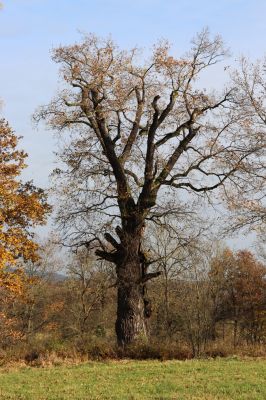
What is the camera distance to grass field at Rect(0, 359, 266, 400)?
9977 mm

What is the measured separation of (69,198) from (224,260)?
31.0 metres

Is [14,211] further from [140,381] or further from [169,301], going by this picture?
[169,301]

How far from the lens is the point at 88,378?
1234 centimetres

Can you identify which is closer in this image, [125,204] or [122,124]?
[125,204]

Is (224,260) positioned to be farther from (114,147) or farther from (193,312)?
(114,147)

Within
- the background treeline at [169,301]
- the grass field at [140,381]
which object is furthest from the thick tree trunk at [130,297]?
the background treeline at [169,301]

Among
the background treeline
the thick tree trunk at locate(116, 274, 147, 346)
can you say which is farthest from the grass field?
the background treeline

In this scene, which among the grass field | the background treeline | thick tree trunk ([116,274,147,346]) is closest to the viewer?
the grass field

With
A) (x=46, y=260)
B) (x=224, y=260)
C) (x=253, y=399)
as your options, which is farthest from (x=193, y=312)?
(x=253, y=399)

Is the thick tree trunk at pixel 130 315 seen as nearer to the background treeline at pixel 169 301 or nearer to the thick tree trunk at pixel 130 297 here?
the thick tree trunk at pixel 130 297

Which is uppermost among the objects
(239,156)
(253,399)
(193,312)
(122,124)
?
(122,124)

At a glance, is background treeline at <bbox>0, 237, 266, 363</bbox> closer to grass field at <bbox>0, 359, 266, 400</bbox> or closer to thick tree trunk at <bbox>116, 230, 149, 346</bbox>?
thick tree trunk at <bbox>116, 230, 149, 346</bbox>

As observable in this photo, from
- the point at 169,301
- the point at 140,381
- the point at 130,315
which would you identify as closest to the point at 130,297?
the point at 130,315

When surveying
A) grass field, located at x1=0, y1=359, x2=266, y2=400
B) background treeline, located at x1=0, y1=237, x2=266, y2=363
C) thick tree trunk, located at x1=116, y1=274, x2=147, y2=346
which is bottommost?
grass field, located at x1=0, y1=359, x2=266, y2=400
